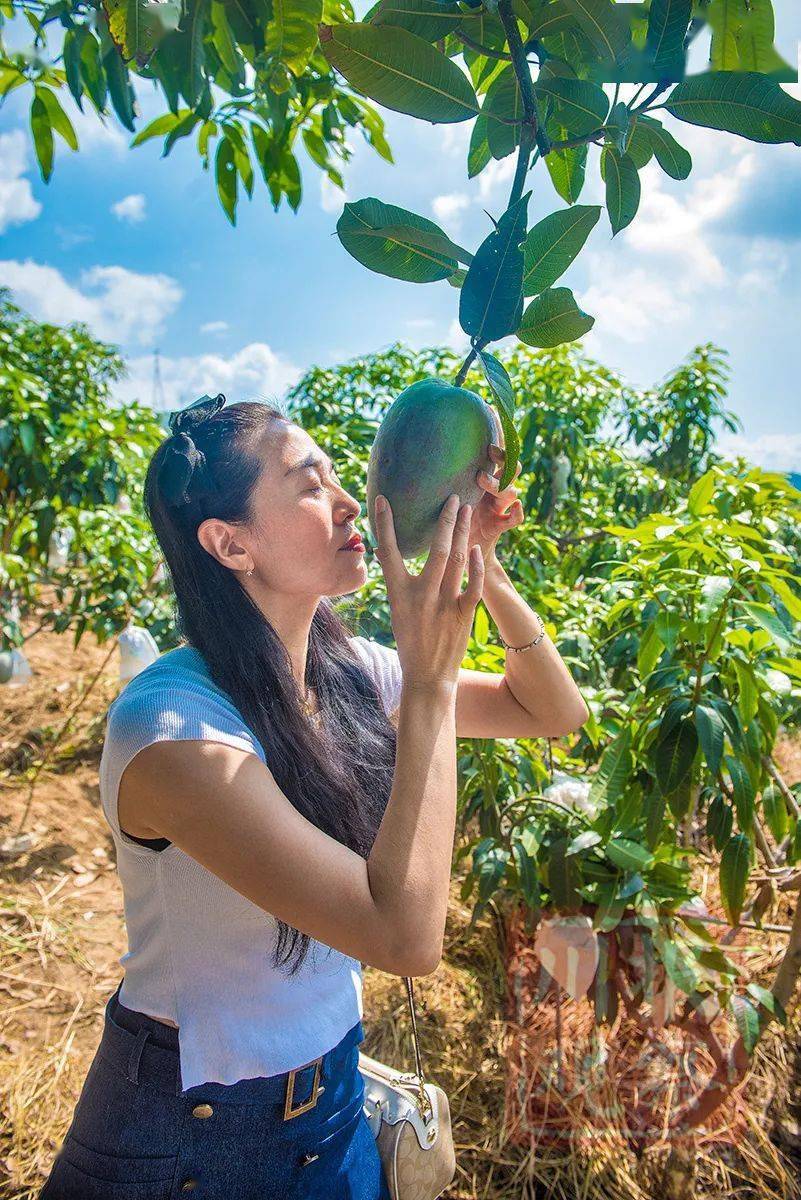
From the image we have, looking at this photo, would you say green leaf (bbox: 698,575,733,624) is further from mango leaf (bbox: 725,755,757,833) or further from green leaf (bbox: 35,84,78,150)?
green leaf (bbox: 35,84,78,150)

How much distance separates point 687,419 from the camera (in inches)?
175

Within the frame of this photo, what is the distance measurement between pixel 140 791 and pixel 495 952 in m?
2.01

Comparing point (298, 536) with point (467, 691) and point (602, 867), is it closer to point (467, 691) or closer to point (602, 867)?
point (467, 691)

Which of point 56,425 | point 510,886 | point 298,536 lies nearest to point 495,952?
point 510,886

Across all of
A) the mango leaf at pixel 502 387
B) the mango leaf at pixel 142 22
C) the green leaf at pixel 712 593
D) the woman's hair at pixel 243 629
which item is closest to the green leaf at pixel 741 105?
the mango leaf at pixel 502 387

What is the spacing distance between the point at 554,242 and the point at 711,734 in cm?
108

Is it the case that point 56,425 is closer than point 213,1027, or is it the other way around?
point 213,1027

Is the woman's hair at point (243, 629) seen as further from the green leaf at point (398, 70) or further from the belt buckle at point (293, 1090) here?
the green leaf at point (398, 70)

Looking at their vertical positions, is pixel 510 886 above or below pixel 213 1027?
below

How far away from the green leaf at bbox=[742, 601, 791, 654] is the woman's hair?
2.45 feet

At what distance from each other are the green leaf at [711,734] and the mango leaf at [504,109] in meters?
1.12

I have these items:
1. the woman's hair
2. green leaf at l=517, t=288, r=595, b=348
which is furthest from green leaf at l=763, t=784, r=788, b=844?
green leaf at l=517, t=288, r=595, b=348

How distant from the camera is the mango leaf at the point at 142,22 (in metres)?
0.79

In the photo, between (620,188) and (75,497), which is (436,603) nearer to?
(620,188)
